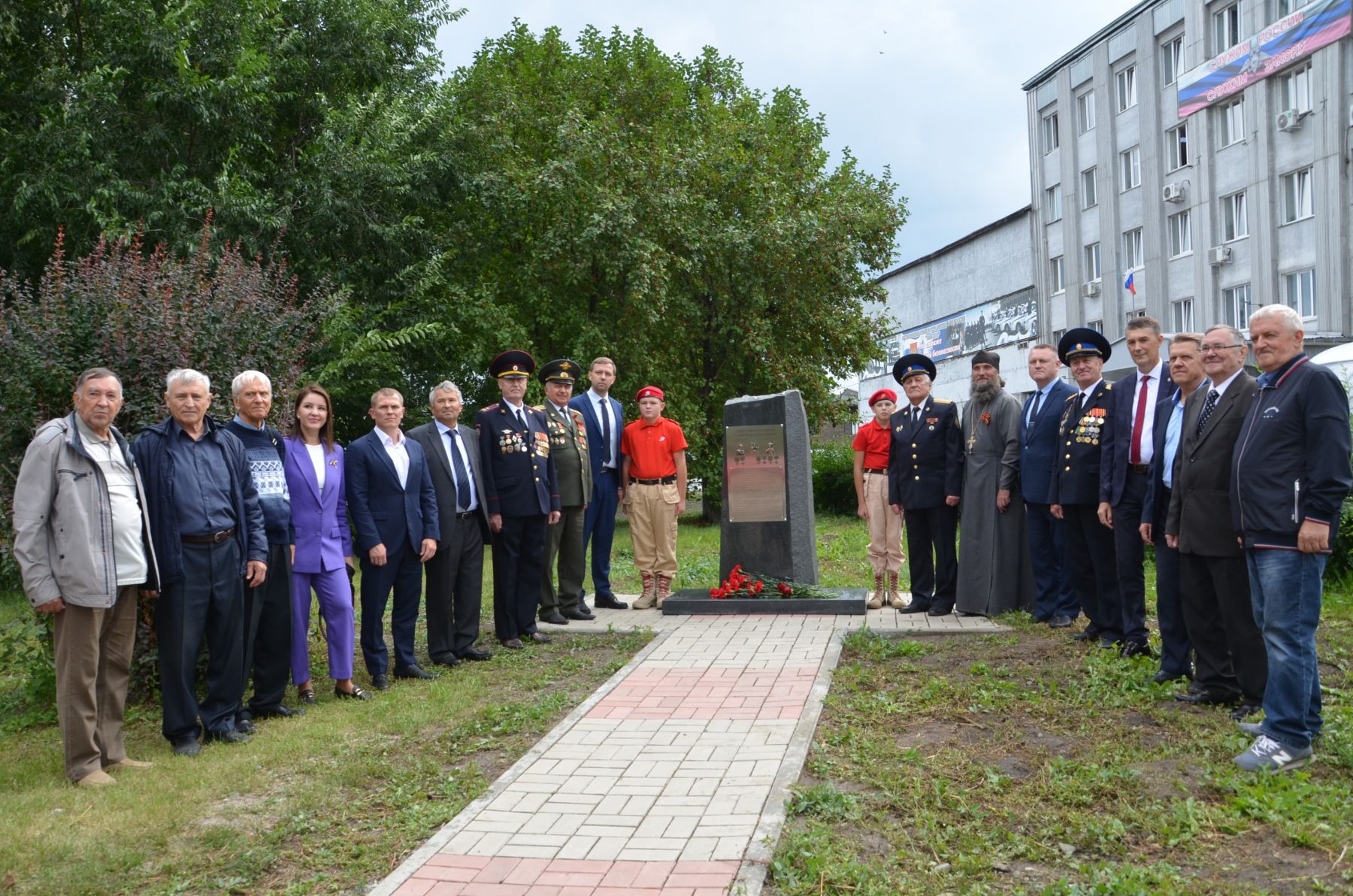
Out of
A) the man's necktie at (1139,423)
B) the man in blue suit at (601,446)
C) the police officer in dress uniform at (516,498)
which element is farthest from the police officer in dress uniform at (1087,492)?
the man in blue suit at (601,446)

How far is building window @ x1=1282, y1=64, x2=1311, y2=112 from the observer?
87.7 ft

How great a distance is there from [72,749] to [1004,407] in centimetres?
708

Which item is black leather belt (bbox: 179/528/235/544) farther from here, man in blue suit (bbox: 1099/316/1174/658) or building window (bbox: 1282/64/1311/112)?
building window (bbox: 1282/64/1311/112)

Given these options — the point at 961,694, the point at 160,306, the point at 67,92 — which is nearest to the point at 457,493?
the point at 160,306

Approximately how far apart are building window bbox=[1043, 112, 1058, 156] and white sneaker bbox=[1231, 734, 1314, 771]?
36.9 metres

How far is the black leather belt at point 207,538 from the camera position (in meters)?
5.87

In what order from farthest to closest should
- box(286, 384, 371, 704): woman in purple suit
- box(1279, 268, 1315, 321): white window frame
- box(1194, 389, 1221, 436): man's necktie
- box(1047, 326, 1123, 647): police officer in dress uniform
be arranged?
box(1279, 268, 1315, 321): white window frame, box(1047, 326, 1123, 647): police officer in dress uniform, box(286, 384, 371, 704): woman in purple suit, box(1194, 389, 1221, 436): man's necktie

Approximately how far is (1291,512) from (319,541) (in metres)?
5.24

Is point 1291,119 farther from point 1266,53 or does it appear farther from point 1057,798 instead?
point 1057,798

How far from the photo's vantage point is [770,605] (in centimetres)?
998

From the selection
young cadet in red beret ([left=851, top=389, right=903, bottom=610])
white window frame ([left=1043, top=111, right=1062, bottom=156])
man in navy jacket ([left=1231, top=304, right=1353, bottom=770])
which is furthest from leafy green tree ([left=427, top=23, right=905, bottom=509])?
white window frame ([left=1043, top=111, right=1062, bottom=156])

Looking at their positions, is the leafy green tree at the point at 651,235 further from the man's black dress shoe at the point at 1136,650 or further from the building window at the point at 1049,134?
the building window at the point at 1049,134

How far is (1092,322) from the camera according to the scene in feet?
119

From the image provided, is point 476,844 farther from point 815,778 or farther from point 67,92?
point 67,92
